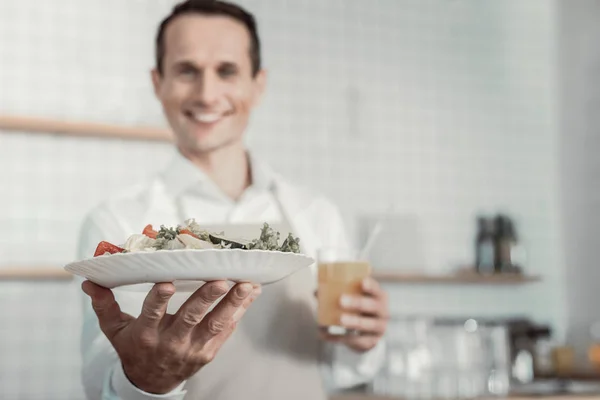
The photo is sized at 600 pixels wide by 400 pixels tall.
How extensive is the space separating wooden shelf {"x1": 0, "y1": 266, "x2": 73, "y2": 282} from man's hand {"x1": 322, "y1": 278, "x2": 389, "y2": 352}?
105 cm

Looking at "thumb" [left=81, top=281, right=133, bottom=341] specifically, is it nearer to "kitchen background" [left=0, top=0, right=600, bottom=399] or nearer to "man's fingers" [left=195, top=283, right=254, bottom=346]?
"man's fingers" [left=195, top=283, right=254, bottom=346]

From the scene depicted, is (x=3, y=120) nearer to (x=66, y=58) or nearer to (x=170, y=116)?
(x=66, y=58)

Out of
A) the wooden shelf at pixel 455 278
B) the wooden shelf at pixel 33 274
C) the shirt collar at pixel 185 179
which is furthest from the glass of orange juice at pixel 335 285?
the wooden shelf at pixel 455 278

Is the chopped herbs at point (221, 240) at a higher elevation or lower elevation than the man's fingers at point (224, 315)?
higher

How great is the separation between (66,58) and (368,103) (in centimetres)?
106

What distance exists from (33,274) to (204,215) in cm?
81

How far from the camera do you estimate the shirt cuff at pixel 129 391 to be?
1057 millimetres

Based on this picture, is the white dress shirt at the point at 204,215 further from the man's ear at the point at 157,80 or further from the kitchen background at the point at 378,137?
the kitchen background at the point at 378,137

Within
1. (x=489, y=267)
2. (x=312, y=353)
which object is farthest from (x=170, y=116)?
(x=489, y=267)

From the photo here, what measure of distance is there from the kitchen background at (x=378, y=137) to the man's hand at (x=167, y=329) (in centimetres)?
118

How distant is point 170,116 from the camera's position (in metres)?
1.47

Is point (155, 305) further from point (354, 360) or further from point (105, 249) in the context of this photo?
point (354, 360)

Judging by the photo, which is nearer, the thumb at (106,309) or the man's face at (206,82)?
the thumb at (106,309)

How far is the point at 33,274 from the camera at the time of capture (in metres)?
2.03
